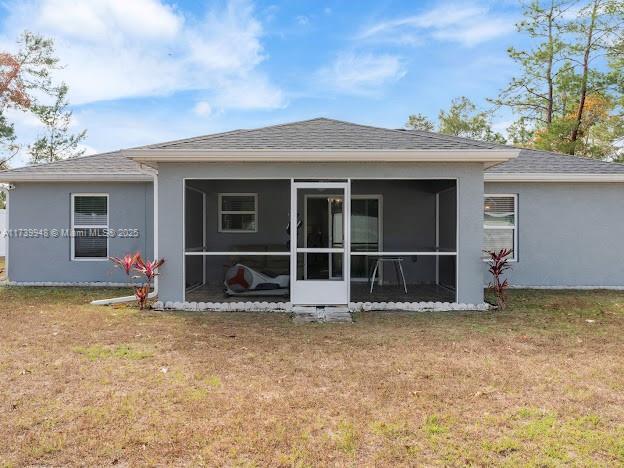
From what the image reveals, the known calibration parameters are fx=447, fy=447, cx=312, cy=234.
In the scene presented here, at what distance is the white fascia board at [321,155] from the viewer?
7426 millimetres

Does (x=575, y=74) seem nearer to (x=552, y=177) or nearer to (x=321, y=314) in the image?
(x=552, y=177)

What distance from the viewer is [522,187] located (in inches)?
413

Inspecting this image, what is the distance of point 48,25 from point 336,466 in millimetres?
27110

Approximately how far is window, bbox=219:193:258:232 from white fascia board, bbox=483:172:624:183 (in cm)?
562

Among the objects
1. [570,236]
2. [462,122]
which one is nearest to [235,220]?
[570,236]

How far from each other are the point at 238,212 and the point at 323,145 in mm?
4249

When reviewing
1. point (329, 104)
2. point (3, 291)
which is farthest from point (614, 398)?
point (329, 104)

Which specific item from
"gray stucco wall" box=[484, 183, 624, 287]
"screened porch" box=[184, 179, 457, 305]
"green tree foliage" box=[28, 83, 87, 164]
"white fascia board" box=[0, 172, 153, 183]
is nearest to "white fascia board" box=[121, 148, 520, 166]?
"screened porch" box=[184, 179, 457, 305]

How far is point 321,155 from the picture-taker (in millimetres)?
7488

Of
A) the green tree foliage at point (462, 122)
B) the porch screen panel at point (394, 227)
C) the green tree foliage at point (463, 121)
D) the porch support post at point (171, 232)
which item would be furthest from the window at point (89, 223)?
the green tree foliage at point (463, 121)

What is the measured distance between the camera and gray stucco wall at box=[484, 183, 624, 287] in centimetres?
1048

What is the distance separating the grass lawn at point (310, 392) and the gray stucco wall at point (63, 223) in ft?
12.9

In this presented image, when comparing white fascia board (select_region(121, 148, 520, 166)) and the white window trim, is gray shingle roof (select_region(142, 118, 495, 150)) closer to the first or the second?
white fascia board (select_region(121, 148, 520, 166))

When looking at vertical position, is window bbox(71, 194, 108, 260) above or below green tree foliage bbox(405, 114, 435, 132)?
below
